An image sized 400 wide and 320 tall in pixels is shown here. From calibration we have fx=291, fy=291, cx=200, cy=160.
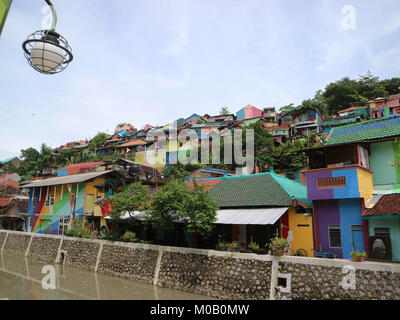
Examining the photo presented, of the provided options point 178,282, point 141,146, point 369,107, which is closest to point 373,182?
point 178,282

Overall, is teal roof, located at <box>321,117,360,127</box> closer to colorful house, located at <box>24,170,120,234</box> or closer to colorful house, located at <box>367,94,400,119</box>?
colorful house, located at <box>367,94,400,119</box>

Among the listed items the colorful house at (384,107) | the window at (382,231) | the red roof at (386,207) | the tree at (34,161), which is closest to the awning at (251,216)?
the red roof at (386,207)

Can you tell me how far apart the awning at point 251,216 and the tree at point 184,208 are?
87 cm

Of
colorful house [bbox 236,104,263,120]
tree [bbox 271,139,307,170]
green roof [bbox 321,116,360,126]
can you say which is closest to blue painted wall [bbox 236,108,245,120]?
colorful house [bbox 236,104,263,120]

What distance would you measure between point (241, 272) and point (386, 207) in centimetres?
611

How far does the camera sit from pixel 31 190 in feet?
93.5

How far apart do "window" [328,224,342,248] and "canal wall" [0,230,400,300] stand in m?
2.98

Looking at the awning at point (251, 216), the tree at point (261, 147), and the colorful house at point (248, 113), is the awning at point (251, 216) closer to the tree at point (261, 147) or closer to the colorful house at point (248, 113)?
the tree at point (261, 147)

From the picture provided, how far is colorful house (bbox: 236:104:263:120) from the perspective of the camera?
180 ft

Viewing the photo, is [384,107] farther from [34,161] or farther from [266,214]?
[34,161]
